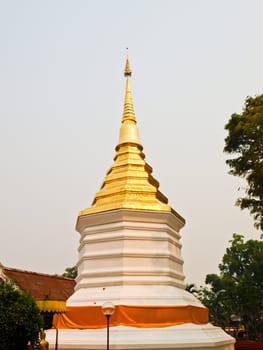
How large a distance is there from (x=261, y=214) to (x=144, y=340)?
246 inches

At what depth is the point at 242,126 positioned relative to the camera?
46.8 feet

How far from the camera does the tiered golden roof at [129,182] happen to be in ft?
46.6

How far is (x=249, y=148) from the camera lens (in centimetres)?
1488

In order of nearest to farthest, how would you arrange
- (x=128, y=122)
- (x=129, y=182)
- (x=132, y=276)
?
(x=132, y=276) → (x=129, y=182) → (x=128, y=122)

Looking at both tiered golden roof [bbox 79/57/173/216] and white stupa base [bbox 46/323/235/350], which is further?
tiered golden roof [bbox 79/57/173/216]

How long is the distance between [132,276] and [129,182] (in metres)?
3.27

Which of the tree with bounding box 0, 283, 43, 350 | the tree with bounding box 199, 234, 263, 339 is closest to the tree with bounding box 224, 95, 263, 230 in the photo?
the tree with bounding box 0, 283, 43, 350

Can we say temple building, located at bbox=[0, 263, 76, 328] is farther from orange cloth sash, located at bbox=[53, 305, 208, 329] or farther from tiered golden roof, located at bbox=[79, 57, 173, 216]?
tiered golden roof, located at bbox=[79, 57, 173, 216]

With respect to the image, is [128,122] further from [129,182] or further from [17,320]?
[17,320]

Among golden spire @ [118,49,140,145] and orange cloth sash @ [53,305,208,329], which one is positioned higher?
golden spire @ [118,49,140,145]

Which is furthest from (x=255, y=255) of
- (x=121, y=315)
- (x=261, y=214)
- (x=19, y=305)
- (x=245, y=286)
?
(x=19, y=305)

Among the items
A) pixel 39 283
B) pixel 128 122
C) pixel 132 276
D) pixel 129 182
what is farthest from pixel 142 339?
pixel 39 283

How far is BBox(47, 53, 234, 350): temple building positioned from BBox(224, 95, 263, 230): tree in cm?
262

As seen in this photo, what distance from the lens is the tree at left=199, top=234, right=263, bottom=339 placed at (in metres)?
31.8
